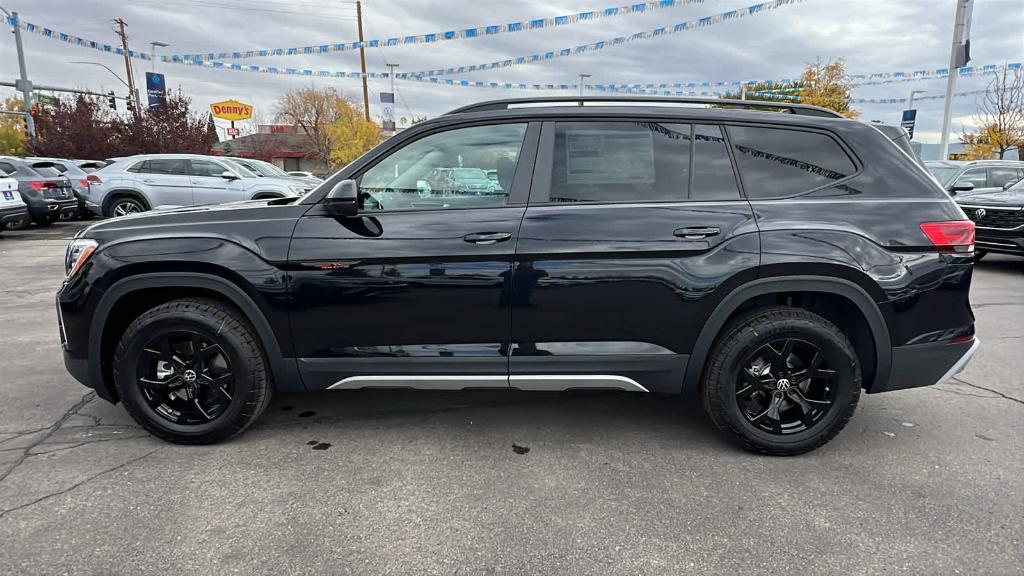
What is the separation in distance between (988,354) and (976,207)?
16.2 feet

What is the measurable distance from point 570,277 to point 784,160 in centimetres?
129

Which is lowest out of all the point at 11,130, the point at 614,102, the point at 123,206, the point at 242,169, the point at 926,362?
the point at 926,362

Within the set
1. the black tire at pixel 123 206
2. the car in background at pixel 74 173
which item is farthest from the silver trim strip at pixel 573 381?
the car in background at pixel 74 173

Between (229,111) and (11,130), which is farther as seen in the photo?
(11,130)

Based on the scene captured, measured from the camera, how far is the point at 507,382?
2.95 metres

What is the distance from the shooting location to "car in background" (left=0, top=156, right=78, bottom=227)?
12.0 meters

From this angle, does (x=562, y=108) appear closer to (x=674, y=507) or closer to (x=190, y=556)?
(x=674, y=507)

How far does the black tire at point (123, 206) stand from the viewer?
1248 centimetres

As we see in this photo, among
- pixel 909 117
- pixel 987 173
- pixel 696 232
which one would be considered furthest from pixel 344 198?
pixel 909 117

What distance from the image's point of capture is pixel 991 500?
2588mm

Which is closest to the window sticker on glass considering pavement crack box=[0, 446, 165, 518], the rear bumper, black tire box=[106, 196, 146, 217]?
the rear bumper

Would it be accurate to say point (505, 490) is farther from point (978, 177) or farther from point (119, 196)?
point (119, 196)

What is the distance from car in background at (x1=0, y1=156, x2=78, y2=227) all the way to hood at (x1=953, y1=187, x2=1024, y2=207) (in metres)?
16.9

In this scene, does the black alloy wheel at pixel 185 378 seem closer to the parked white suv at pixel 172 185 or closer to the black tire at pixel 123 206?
the parked white suv at pixel 172 185
